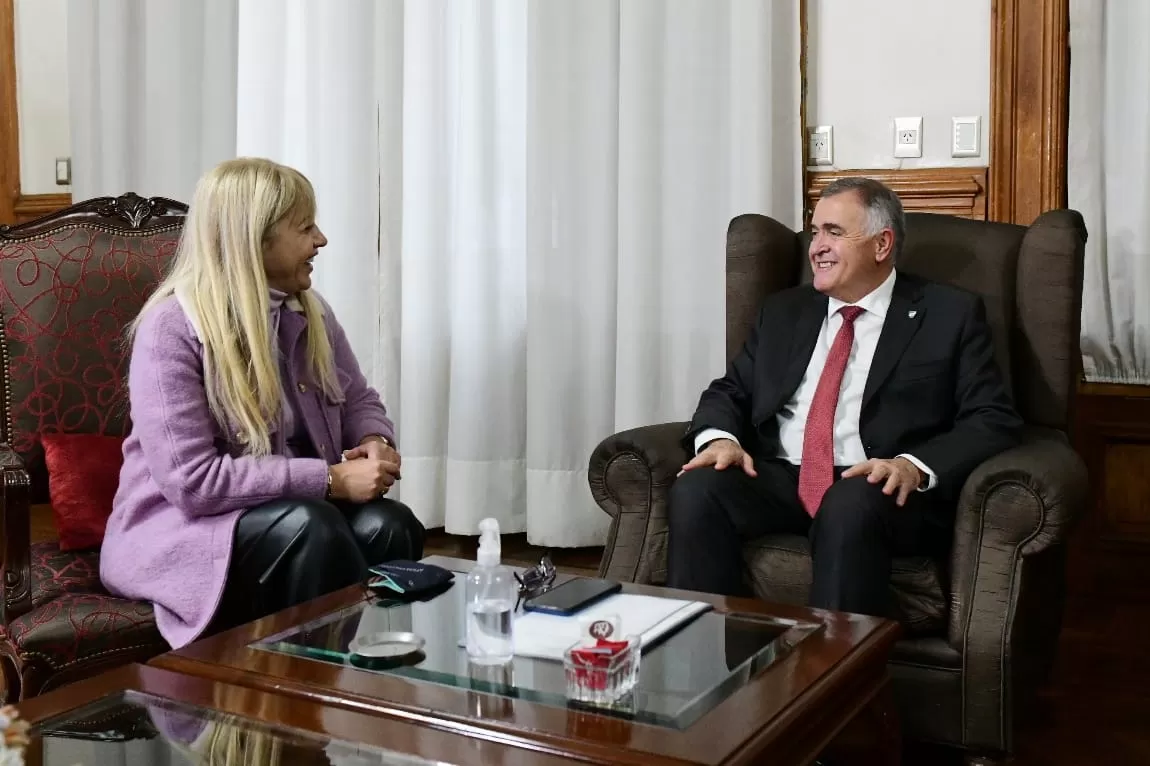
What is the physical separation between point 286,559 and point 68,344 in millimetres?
665

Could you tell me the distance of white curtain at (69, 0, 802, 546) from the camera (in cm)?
329

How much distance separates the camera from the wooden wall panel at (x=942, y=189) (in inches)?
122

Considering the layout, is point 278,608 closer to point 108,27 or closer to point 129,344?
point 129,344

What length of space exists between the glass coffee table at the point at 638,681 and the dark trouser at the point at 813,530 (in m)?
0.39

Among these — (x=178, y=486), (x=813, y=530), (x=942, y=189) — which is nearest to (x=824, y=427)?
(x=813, y=530)

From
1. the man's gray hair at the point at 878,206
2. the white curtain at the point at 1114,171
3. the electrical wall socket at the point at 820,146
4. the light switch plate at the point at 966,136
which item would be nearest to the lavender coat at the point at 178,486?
the man's gray hair at the point at 878,206

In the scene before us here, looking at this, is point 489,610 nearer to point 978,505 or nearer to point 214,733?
point 214,733

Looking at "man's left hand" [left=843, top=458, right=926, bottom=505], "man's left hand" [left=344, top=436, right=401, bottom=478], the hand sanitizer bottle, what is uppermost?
"man's left hand" [left=344, top=436, right=401, bottom=478]

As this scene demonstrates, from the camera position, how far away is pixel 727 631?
1643 mm

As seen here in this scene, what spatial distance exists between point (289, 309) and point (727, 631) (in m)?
1.05

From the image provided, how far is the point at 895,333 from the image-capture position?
8.10 feet

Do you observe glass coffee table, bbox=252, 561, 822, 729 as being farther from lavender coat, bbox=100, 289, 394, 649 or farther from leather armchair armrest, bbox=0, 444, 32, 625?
leather armchair armrest, bbox=0, 444, 32, 625

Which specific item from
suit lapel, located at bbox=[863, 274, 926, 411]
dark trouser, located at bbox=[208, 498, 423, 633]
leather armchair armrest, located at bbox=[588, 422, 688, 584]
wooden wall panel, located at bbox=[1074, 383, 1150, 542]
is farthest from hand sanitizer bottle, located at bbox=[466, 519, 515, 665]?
wooden wall panel, located at bbox=[1074, 383, 1150, 542]

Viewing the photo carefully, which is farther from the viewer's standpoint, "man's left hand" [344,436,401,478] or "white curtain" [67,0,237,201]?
"white curtain" [67,0,237,201]
